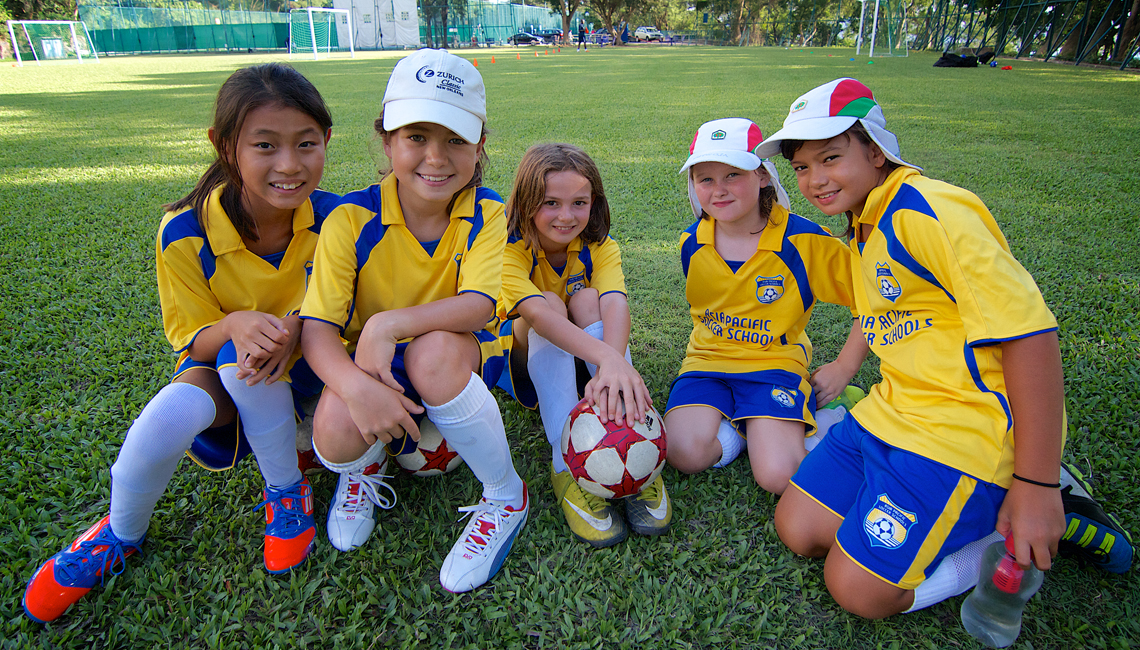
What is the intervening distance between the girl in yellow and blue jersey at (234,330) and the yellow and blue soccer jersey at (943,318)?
5.62 ft

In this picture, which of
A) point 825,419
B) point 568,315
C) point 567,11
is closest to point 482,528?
point 568,315

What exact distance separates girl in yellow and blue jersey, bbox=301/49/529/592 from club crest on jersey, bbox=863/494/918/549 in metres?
0.99

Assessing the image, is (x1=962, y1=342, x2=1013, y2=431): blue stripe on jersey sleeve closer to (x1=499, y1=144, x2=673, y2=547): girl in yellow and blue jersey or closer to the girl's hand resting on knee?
(x1=499, y1=144, x2=673, y2=547): girl in yellow and blue jersey

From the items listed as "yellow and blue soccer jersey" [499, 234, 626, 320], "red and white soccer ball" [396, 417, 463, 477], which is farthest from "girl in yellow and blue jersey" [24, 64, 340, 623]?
"yellow and blue soccer jersey" [499, 234, 626, 320]

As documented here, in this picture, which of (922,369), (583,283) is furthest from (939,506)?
(583,283)

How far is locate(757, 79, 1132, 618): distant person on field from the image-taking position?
147 cm

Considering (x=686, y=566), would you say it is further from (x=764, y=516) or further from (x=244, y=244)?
(x=244, y=244)

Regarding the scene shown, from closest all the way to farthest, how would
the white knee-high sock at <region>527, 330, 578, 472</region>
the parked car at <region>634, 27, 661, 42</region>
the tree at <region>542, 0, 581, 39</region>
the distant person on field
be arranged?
the distant person on field → the white knee-high sock at <region>527, 330, 578, 472</region> → the tree at <region>542, 0, 581, 39</region> → the parked car at <region>634, 27, 661, 42</region>

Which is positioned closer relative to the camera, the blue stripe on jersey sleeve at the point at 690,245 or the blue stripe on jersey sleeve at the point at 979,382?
the blue stripe on jersey sleeve at the point at 979,382

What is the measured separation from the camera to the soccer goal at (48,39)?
25.6 metres

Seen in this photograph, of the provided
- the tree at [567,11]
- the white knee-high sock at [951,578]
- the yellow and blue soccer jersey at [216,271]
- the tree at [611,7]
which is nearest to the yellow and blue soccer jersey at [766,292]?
the white knee-high sock at [951,578]

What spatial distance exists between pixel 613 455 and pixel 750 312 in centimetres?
87

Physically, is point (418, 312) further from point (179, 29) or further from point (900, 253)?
point (179, 29)

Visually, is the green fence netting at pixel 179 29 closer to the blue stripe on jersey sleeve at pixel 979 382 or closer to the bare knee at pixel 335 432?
the bare knee at pixel 335 432
